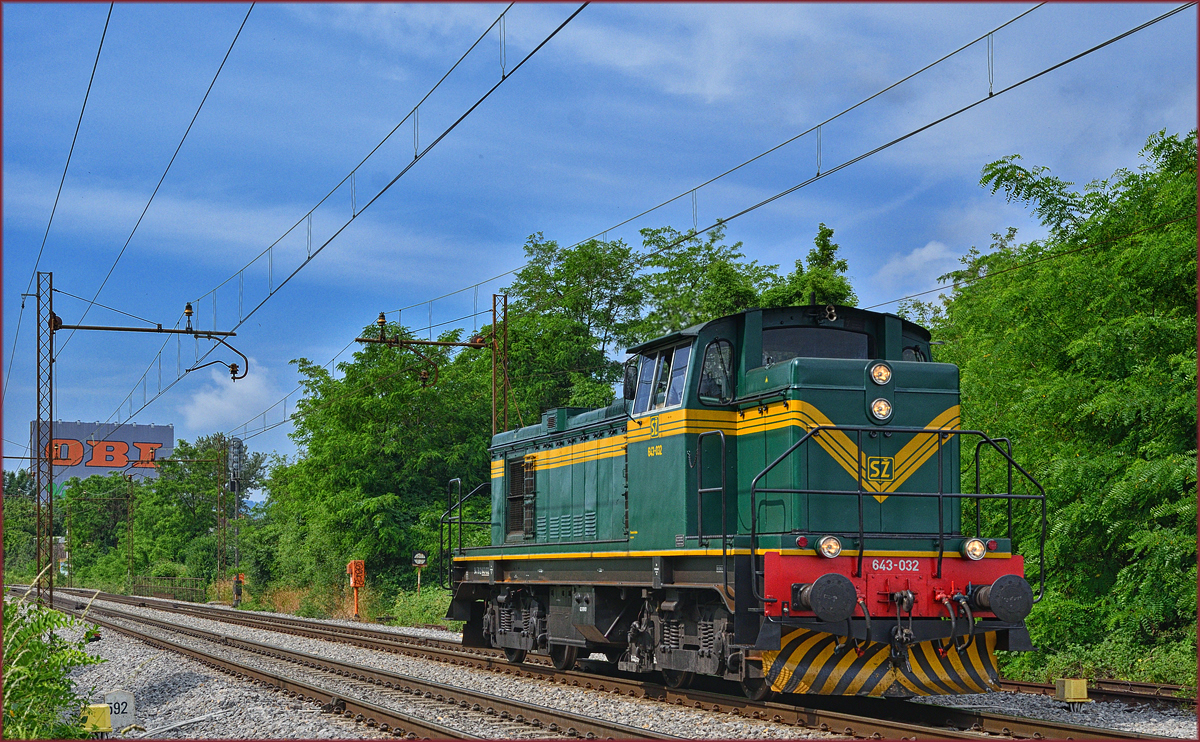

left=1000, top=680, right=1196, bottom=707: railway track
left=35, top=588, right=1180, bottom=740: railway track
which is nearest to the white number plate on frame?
left=35, top=588, right=1180, bottom=740: railway track

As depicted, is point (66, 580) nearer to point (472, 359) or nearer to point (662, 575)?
point (472, 359)

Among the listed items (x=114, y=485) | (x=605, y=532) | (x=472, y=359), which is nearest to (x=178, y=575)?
(x=114, y=485)

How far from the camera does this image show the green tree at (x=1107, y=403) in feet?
37.7

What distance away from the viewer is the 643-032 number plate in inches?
359

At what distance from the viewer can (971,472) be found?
1336cm

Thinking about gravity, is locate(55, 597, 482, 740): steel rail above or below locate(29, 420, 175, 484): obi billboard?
below

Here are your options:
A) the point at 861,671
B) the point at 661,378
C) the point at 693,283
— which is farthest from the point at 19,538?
the point at 861,671

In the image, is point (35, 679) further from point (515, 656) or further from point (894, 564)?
point (515, 656)

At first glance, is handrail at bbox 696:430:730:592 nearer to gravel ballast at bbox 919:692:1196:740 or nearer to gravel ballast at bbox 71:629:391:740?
gravel ballast at bbox 919:692:1196:740

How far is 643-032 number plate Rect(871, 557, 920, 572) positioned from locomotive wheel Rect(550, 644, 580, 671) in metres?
5.45

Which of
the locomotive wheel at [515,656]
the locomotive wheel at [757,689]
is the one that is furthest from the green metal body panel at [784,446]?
the locomotive wheel at [515,656]

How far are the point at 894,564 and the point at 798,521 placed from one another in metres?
0.92

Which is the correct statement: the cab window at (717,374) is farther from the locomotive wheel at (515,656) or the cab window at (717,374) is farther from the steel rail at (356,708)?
the locomotive wheel at (515,656)

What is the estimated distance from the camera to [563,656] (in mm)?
13547
